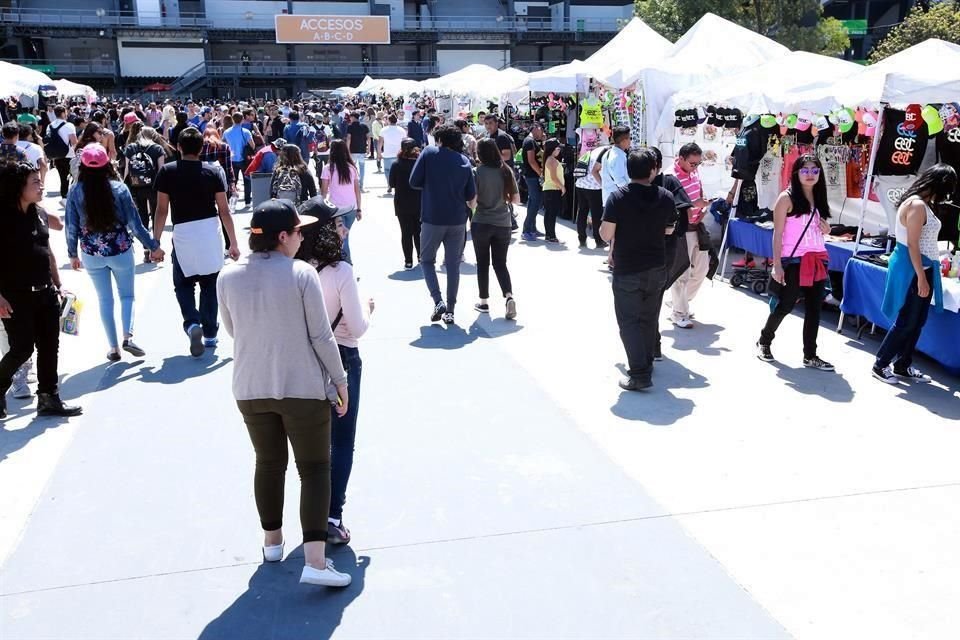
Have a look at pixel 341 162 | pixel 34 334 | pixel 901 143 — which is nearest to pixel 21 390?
pixel 34 334

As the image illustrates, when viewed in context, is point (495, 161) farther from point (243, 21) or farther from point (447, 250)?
point (243, 21)

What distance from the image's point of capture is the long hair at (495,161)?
24.0 feet

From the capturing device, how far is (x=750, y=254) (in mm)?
8969

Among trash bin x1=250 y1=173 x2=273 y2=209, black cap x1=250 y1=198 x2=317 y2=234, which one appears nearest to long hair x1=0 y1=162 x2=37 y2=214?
black cap x1=250 y1=198 x2=317 y2=234

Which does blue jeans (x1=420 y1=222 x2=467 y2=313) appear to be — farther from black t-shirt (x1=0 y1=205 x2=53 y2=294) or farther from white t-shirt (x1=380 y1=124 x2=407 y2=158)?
white t-shirt (x1=380 y1=124 x2=407 y2=158)

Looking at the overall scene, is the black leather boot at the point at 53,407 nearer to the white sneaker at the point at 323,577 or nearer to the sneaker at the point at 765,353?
the white sneaker at the point at 323,577

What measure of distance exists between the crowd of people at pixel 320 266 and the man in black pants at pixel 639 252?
0.04 ft

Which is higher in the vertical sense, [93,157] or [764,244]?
[93,157]

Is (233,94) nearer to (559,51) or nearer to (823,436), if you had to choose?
(559,51)

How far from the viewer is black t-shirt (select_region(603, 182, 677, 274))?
5508mm

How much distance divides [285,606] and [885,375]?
4425 millimetres

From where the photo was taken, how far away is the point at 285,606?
3.31 metres

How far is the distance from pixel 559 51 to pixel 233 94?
74.9ft

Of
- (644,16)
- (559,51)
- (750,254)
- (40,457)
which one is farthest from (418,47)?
(40,457)
